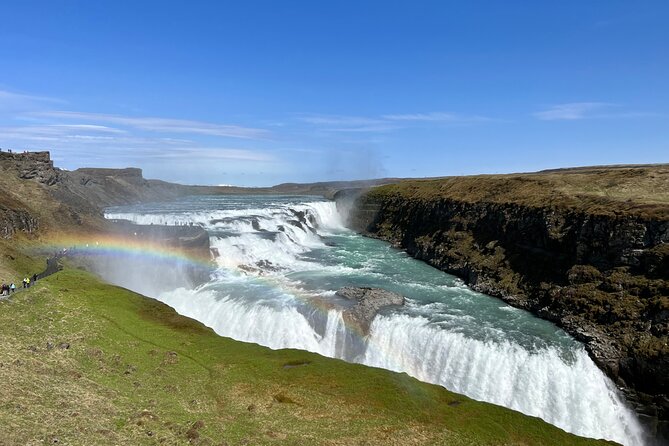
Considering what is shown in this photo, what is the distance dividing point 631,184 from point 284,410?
44264 mm

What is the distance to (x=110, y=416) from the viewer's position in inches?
626

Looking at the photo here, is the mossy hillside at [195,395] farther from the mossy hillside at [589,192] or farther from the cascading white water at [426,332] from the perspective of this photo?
the mossy hillside at [589,192]

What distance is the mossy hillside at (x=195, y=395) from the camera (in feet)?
51.0

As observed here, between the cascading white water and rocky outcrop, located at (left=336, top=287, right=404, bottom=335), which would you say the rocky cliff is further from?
rocky outcrop, located at (left=336, top=287, right=404, bottom=335)

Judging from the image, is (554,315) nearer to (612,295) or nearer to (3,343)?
(612,295)

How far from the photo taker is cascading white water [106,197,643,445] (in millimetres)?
25469

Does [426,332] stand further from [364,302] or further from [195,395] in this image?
[195,395]

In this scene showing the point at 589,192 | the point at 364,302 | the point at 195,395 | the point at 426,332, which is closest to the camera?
the point at 195,395

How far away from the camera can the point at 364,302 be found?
3441 cm

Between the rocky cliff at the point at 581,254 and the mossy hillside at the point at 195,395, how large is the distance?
12.7 meters

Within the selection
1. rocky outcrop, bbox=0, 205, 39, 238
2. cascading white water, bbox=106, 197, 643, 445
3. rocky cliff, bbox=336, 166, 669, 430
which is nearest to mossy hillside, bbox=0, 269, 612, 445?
cascading white water, bbox=106, 197, 643, 445

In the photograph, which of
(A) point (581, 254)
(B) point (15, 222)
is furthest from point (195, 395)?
(B) point (15, 222)

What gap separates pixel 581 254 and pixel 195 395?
33481 millimetres

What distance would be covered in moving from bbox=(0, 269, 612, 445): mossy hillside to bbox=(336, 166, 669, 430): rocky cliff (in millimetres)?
12710
